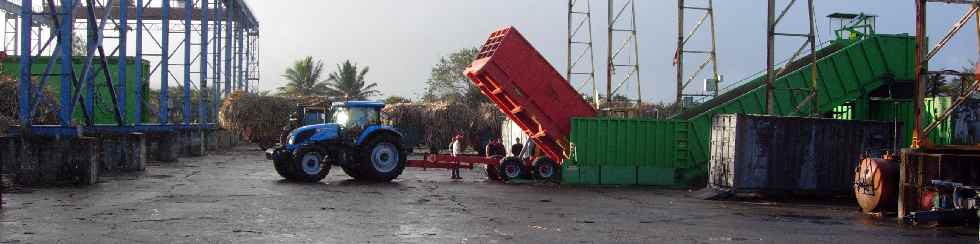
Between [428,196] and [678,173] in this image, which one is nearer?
[428,196]

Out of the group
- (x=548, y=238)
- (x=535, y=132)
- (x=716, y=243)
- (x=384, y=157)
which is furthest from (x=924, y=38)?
(x=384, y=157)

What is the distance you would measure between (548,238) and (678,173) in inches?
437

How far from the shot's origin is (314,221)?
1234cm

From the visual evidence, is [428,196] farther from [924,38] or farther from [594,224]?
[924,38]

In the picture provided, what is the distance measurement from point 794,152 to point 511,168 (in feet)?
20.4

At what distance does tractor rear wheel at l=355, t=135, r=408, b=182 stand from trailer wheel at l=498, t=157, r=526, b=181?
2235mm

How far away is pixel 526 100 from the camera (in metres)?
20.3

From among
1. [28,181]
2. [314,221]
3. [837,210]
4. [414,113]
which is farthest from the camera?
[414,113]

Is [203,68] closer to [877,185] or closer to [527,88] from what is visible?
[527,88]

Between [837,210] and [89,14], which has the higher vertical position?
[89,14]

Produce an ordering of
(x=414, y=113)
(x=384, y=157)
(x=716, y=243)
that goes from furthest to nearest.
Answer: (x=414, y=113) < (x=384, y=157) < (x=716, y=243)

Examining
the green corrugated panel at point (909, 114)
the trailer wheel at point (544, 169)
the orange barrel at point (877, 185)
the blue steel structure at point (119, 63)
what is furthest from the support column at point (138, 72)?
the orange barrel at point (877, 185)

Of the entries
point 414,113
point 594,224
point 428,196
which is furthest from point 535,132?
point 414,113

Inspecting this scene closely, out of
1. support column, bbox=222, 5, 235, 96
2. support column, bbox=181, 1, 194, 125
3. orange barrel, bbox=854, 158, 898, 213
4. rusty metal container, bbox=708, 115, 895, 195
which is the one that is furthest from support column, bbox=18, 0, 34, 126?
support column, bbox=222, 5, 235, 96
